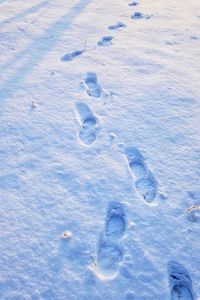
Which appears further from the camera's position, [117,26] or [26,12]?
[26,12]

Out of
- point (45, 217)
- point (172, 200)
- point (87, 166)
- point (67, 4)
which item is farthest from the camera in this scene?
point (67, 4)

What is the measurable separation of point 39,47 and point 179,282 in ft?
7.34

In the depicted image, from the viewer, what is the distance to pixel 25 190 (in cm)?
174

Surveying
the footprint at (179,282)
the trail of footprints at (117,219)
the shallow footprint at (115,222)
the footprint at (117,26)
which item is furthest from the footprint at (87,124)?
the footprint at (117,26)

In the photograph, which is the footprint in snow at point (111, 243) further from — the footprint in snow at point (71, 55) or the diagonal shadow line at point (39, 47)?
the footprint in snow at point (71, 55)

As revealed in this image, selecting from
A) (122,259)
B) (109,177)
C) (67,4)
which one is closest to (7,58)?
(67,4)

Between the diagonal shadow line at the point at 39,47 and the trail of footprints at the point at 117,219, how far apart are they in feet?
1.69

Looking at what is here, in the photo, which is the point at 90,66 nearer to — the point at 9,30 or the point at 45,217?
the point at 9,30

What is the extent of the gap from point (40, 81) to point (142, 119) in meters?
0.86

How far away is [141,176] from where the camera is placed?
6.06ft

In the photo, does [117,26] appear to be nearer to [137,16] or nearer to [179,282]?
[137,16]

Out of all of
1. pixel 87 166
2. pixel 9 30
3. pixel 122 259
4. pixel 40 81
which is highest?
pixel 9 30

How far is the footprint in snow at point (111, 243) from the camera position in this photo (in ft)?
4.81

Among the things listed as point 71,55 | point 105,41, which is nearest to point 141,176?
point 71,55
